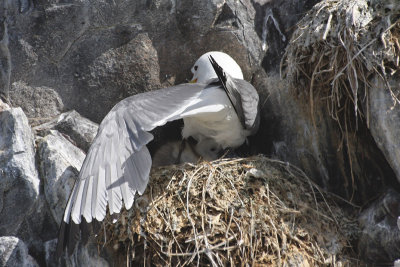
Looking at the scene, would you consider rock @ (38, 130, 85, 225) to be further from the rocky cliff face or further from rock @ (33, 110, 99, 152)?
rock @ (33, 110, 99, 152)

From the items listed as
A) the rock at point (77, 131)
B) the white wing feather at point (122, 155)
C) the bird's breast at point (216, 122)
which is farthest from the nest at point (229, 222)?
the rock at point (77, 131)

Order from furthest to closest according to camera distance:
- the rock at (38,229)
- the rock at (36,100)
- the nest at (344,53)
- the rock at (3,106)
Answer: the rock at (36,100) → the rock at (3,106) → the rock at (38,229) → the nest at (344,53)

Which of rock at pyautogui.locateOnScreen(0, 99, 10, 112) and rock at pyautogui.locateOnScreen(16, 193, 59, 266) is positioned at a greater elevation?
rock at pyautogui.locateOnScreen(0, 99, 10, 112)

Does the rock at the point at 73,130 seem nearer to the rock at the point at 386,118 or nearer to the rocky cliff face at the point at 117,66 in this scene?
the rocky cliff face at the point at 117,66

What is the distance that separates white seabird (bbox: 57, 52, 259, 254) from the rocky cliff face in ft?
0.68

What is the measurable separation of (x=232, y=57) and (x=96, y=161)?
4.51 ft

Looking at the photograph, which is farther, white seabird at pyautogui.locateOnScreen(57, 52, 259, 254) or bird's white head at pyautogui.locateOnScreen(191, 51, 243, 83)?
bird's white head at pyautogui.locateOnScreen(191, 51, 243, 83)

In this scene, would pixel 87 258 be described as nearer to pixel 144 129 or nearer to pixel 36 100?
pixel 144 129

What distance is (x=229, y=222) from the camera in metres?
3.33

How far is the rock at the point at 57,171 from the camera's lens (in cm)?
375

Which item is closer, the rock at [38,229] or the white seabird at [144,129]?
the white seabird at [144,129]

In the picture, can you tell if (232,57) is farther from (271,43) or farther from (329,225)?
(329,225)

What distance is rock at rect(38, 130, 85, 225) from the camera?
3.75 m

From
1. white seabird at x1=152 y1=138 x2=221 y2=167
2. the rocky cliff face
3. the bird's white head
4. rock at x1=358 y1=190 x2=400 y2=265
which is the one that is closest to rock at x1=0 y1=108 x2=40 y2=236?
the rocky cliff face
